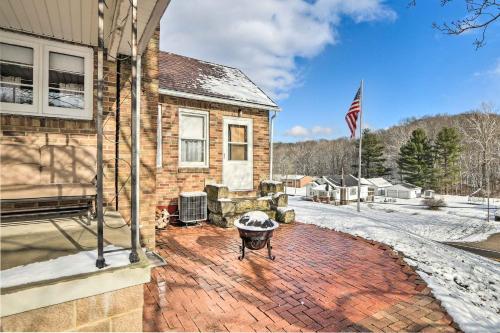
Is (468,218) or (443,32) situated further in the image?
(468,218)

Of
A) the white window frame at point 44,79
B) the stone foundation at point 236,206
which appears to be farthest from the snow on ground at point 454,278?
the white window frame at point 44,79

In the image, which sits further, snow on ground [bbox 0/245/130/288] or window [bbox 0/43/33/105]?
window [bbox 0/43/33/105]

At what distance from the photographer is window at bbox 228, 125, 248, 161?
332 inches

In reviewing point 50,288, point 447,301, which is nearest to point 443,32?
point 447,301

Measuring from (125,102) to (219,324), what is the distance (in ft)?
11.8

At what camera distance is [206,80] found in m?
8.77

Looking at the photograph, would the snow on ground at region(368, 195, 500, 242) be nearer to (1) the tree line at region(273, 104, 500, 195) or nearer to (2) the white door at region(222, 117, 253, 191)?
(2) the white door at region(222, 117, 253, 191)

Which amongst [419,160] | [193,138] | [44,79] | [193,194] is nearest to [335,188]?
[419,160]

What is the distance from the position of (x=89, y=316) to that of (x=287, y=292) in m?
2.47

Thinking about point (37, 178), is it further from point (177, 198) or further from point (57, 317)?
point (177, 198)

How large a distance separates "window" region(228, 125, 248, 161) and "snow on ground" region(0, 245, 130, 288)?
20.9 feet

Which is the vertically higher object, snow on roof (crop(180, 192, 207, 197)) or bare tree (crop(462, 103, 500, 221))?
bare tree (crop(462, 103, 500, 221))

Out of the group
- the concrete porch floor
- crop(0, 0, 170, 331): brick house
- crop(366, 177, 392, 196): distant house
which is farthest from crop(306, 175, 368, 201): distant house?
the concrete porch floor

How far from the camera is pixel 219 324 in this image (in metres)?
2.77
